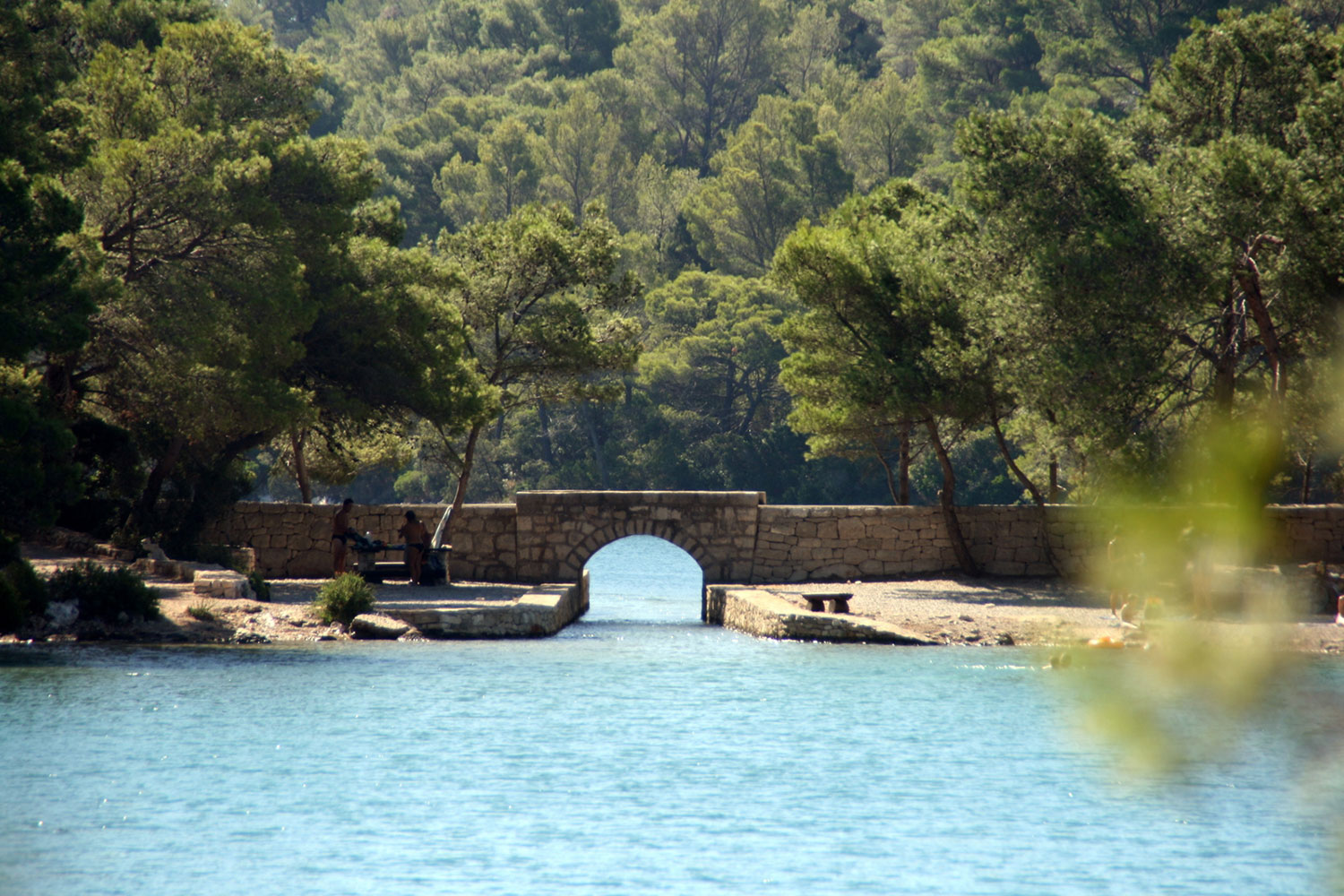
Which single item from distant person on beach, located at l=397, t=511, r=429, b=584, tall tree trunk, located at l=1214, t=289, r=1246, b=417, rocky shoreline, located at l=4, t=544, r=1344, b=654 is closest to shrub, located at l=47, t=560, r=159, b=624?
rocky shoreline, located at l=4, t=544, r=1344, b=654

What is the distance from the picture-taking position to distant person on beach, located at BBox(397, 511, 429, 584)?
22.0 meters

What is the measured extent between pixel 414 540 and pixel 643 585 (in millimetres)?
16527

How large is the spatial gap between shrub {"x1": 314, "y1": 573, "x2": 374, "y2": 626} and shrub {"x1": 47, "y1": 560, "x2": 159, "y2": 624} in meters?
2.24

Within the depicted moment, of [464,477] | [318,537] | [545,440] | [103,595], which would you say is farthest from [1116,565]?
[545,440]

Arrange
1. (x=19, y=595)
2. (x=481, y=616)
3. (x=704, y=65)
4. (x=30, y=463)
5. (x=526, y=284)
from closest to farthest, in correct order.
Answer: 1. (x=30, y=463)
2. (x=19, y=595)
3. (x=481, y=616)
4. (x=526, y=284)
5. (x=704, y=65)

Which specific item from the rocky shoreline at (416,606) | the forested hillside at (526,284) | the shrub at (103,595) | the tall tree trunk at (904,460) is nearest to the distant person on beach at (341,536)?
the rocky shoreline at (416,606)

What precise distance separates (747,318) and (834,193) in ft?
20.2

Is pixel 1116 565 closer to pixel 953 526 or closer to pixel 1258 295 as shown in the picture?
pixel 1258 295

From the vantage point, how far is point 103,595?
54.9 ft

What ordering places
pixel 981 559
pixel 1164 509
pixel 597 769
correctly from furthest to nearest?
pixel 981 559
pixel 597 769
pixel 1164 509

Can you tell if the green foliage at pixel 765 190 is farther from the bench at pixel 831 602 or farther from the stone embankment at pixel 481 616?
the stone embankment at pixel 481 616

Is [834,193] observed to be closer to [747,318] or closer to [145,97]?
[747,318]

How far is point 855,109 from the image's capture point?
178ft

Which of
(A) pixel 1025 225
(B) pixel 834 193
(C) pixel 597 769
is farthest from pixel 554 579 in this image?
(B) pixel 834 193
